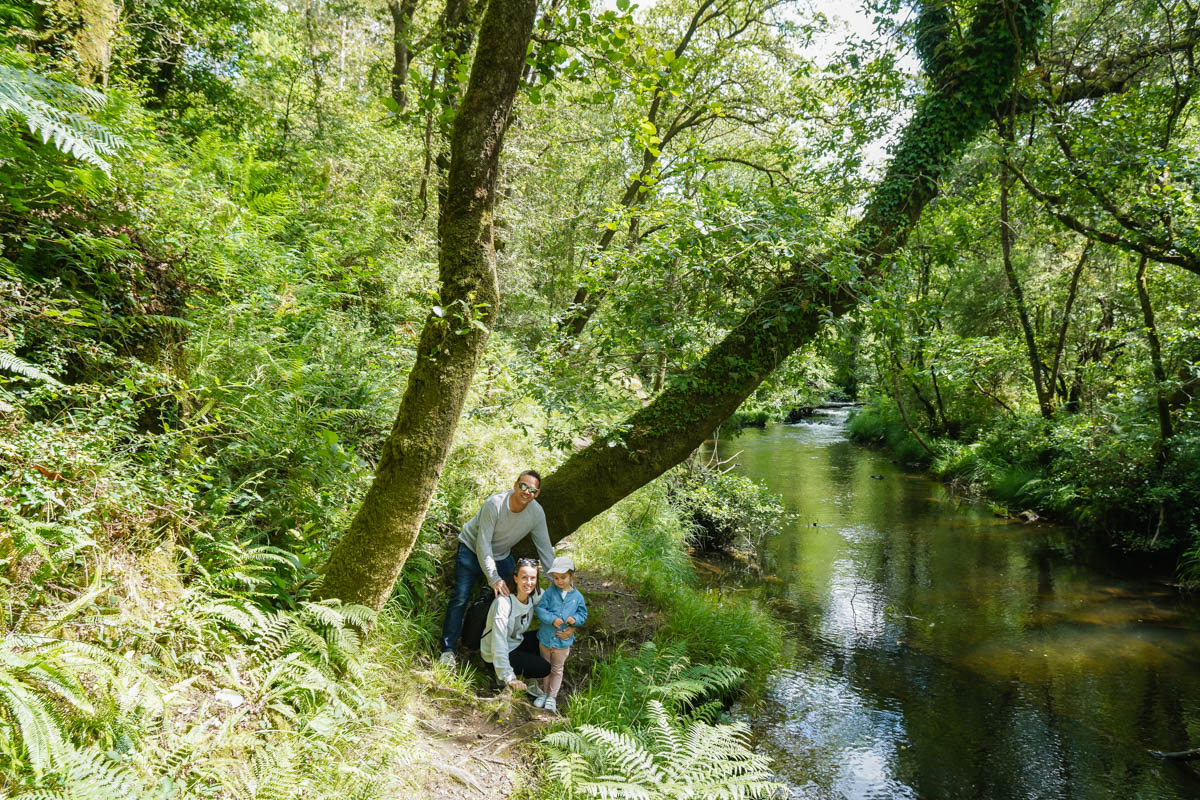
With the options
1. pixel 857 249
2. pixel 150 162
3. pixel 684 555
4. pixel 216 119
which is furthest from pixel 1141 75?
pixel 216 119

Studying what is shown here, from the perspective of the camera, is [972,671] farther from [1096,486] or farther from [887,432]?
[887,432]

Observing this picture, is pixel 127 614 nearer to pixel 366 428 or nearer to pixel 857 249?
pixel 366 428

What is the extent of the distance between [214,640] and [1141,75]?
1433 cm

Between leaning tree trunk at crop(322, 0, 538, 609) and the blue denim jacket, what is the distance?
1.59 m

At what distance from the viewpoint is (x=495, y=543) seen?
5246mm

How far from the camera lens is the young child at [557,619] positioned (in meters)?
4.91

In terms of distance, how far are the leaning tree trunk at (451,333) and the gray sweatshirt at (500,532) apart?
133cm

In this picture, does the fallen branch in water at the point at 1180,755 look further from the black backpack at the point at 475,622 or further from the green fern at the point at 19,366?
the green fern at the point at 19,366

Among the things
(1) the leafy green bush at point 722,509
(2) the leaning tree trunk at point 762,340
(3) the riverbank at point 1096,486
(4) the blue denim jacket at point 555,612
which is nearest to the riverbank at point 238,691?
(4) the blue denim jacket at point 555,612

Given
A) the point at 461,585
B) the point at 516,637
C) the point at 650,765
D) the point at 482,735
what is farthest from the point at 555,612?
the point at 650,765

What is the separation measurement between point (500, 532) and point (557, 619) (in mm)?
896

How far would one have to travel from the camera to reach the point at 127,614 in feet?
9.37

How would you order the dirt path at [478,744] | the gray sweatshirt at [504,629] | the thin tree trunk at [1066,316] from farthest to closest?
the thin tree trunk at [1066,316], the gray sweatshirt at [504,629], the dirt path at [478,744]

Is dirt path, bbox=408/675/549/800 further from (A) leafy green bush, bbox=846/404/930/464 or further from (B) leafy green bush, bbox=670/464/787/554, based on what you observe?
(A) leafy green bush, bbox=846/404/930/464
